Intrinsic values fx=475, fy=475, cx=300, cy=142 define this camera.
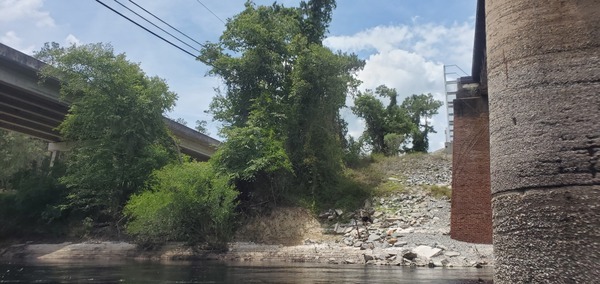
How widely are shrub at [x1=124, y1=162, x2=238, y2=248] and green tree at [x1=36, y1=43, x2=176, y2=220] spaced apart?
14.3 ft

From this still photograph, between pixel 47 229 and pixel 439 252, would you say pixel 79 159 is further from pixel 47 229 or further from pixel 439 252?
pixel 439 252

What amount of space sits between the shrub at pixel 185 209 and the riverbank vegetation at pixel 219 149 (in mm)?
73

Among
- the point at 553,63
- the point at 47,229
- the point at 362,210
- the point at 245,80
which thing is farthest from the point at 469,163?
the point at 47,229

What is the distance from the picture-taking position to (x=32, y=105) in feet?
133

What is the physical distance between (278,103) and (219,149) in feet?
18.9

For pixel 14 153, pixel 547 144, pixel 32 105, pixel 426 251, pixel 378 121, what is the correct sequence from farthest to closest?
pixel 378 121 < pixel 14 153 < pixel 32 105 < pixel 426 251 < pixel 547 144

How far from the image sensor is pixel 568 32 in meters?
9.95

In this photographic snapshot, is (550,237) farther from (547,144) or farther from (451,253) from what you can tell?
(451,253)

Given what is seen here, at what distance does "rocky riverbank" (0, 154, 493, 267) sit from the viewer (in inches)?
966

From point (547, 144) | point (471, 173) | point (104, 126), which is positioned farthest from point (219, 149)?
point (547, 144)

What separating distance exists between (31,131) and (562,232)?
54776 millimetres

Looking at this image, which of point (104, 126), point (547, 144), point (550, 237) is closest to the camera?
point (550, 237)

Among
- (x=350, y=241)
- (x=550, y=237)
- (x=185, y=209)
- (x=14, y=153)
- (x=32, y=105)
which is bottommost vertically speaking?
(x=350, y=241)

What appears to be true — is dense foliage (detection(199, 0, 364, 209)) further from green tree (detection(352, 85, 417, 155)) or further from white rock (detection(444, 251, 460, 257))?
green tree (detection(352, 85, 417, 155))
